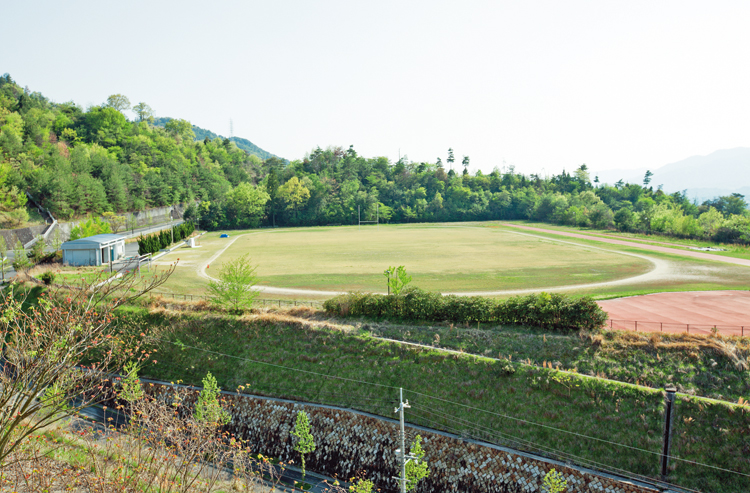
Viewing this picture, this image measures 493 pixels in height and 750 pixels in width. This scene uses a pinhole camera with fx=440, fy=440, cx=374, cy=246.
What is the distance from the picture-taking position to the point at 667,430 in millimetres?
13281

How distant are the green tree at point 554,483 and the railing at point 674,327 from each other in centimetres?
888

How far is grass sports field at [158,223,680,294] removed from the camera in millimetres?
32469

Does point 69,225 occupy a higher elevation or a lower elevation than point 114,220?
lower

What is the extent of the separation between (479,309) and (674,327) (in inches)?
357

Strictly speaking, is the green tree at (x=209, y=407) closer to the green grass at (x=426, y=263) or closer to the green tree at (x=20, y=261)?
the green grass at (x=426, y=263)

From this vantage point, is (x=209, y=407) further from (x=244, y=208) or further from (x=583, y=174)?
(x=583, y=174)

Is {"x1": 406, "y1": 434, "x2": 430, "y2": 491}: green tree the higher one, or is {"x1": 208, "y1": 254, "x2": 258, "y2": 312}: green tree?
{"x1": 208, "y1": 254, "x2": 258, "y2": 312}: green tree

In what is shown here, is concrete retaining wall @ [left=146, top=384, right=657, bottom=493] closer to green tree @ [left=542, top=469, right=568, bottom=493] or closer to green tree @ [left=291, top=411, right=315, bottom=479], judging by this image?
green tree @ [left=542, top=469, right=568, bottom=493]

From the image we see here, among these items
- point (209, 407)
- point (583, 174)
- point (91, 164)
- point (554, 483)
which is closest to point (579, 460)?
point (554, 483)

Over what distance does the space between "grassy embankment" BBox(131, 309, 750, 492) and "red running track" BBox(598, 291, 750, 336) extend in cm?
591

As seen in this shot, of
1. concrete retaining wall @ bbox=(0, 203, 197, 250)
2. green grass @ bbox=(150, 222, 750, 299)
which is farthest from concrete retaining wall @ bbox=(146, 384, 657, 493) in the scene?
concrete retaining wall @ bbox=(0, 203, 197, 250)

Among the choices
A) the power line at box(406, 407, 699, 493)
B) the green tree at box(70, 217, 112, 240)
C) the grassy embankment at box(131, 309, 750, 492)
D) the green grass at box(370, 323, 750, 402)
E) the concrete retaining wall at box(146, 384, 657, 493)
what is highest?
the green tree at box(70, 217, 112, 240)

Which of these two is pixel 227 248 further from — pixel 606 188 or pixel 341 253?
pixel 606 188

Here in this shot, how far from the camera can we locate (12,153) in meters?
71.5
